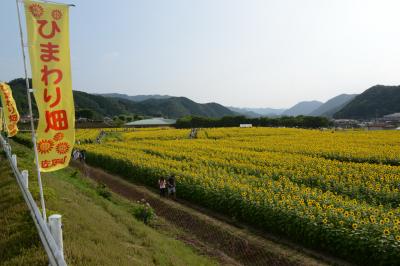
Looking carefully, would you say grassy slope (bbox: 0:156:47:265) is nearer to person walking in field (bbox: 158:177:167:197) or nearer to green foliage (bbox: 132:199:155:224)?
green foliage (bbox: 132:199:155:224)

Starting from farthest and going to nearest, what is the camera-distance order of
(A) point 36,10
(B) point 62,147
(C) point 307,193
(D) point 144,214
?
(C) point 307,193 → (D) point 144,214 → (B) point 62,147 → (A) point 36,10

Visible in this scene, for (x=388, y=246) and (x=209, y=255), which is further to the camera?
(x=209, y=255)

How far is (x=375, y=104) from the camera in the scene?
494 feet

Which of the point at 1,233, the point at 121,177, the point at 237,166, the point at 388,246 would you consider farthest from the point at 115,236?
the point at 121,177

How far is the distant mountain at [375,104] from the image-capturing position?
5719 inches

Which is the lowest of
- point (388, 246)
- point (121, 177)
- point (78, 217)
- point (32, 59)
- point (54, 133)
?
point (121, 177)

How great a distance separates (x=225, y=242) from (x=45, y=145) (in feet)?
25.7

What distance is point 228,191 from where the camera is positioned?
15984mm

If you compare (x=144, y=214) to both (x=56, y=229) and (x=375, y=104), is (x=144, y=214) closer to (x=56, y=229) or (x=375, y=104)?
(x=56, y=229)

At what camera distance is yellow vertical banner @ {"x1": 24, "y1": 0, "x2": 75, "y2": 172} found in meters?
6.38

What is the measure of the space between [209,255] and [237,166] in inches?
462

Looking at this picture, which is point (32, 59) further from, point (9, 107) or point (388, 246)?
point (9, 107)

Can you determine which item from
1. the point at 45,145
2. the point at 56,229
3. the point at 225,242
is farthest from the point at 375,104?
the point at 56,229

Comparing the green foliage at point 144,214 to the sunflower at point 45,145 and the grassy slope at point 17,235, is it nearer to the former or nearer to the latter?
the grassy slope at point 17,235
